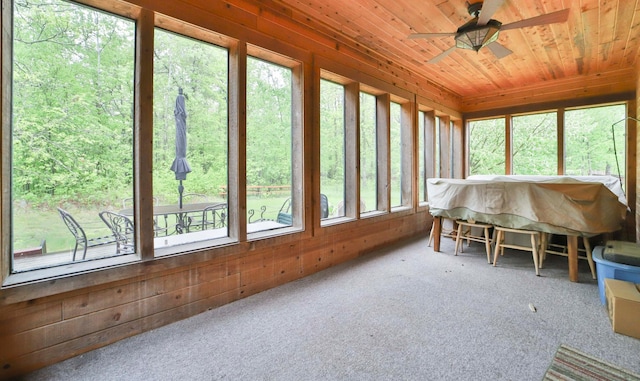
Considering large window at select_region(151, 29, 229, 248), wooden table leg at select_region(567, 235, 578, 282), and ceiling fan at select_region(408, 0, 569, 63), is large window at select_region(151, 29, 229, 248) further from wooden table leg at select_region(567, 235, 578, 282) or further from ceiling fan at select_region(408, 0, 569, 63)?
wooden table leg at select_region(567, 235, 578, 282)

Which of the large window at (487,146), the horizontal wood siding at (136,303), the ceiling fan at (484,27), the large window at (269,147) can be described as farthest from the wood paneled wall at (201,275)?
the large window at (487,146)

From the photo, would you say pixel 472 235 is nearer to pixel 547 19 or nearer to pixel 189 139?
pixel 547 19

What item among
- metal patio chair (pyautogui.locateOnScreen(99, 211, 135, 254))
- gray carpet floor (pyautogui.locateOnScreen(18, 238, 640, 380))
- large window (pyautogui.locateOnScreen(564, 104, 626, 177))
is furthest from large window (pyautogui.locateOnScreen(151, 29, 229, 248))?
large window (pyautogui.locateOnScreen(564, 104, 626, 177))

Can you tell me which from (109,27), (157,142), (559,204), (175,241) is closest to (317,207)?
(175,241)

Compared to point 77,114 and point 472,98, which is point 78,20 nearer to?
point 77,114

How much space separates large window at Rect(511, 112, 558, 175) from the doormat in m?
4.61

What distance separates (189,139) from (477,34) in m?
3.02

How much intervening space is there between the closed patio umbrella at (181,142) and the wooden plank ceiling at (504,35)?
1.43 m

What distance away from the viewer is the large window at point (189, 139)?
2311mm

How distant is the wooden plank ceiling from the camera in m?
2.83

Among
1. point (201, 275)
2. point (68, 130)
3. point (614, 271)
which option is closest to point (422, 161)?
point (614, 271)

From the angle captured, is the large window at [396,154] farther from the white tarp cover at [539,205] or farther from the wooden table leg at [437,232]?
the white tarp cover at [539,205]

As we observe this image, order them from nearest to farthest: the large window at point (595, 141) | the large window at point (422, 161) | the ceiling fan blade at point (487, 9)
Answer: the ceiling fan blade at point (487, 9), the large window at point (595, 141), the large window at point (422, 161)

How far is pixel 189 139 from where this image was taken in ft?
8.18
